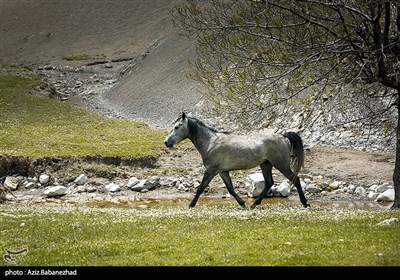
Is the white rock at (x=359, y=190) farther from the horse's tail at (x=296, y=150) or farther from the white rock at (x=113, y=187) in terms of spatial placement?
the white rock at (x=113, y=187)

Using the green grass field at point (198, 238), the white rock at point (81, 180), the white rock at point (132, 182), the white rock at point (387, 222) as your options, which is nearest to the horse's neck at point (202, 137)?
the green grass field at point (198, 238)

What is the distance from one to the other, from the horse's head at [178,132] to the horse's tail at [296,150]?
4.31 meters

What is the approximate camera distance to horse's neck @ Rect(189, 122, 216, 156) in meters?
24.9

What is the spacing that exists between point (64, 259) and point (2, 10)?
169 meters

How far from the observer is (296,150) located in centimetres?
2477

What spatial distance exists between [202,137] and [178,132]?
3.45ft

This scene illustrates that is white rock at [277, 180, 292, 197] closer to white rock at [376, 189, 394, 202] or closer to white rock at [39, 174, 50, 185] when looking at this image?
white rock at [376, 189, 394, 202]

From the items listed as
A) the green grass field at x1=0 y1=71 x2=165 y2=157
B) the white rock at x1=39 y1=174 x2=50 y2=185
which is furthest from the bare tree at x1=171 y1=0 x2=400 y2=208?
the green grass field at x1=0 y1=71 x2=165 y2=157

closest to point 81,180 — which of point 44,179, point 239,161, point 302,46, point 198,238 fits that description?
point 44,179

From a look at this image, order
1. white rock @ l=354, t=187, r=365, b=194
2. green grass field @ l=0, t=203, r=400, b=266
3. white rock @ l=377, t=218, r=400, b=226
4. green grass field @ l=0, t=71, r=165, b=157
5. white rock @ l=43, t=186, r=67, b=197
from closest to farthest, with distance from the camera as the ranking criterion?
green grass field @ l=0, t=203, r=400, b=266 → white rock @ l=377, t=218, r=400, b=226 → white rock @ l=354, t=187, r=365, b=194 → white rock @ l=43, t=186, r=67, b=197 → green grass field @ l=0, t=71, r=165, b=157

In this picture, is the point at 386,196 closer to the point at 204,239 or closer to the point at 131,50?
the point at 204,239

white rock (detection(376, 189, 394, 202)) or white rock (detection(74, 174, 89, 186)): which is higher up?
white rock (detection(74, 174, 89, 186))

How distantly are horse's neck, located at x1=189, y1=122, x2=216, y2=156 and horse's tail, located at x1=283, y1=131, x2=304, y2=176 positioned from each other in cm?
330
